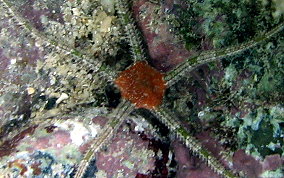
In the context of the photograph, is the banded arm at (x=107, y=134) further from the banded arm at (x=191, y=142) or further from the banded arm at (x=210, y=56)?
the banded arm at (x=210, y=56)

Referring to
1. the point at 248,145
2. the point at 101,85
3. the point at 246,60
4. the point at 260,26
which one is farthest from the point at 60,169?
the point at 260,26

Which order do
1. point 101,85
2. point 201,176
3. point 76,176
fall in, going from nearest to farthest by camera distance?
1. point 76,176
2. point 201,176
3. point 101,85

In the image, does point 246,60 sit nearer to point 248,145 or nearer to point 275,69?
point 275,69

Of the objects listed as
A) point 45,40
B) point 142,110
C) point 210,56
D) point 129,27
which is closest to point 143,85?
point 142,110

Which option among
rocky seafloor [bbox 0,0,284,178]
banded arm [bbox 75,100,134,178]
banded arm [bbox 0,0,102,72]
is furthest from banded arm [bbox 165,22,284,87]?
banded arm [bbox 0,0,102,72]

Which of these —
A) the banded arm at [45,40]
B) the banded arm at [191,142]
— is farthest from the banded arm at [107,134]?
the banded arm at [45,40]

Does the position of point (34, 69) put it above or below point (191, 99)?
below

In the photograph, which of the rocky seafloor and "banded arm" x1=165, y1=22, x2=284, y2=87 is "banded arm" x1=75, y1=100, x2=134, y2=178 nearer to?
the rocky seafloor
